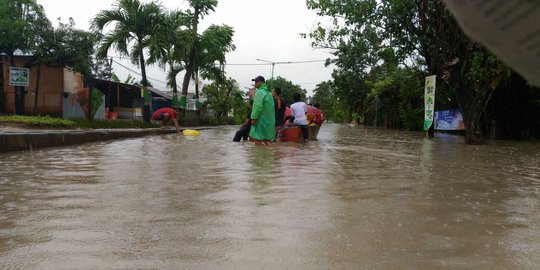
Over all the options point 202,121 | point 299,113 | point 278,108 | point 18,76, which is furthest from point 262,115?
point 202,121

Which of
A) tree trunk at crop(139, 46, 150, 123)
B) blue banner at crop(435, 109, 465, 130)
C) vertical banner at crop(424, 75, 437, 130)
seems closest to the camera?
vertical banner at crop(424, 75, 437, 130)

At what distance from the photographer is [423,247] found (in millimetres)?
2570

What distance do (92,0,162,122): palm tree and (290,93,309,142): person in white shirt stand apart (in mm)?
9504

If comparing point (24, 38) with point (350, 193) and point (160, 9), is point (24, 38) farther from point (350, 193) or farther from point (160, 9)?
point (350, 193)

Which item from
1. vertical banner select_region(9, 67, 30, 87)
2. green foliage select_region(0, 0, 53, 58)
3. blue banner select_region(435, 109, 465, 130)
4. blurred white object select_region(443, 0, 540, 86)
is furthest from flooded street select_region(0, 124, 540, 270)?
blue banner select_region(435, 109, 465, 130)

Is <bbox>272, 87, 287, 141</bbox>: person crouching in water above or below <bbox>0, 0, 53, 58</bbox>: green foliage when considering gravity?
below

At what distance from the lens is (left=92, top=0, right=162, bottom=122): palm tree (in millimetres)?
18578

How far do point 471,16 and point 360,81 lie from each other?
99.5ft

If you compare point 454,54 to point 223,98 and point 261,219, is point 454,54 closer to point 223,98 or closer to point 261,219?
point 261,219

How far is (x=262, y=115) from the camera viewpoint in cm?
1000

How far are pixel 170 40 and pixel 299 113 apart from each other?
1025 centimetres

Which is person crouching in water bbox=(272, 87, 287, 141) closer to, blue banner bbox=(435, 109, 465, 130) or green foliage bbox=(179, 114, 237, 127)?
blue banner bbox=(435, 109, 465, 130)

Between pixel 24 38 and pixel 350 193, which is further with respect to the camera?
pixel 24 38

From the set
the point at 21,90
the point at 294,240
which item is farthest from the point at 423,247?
the point at 21,90
